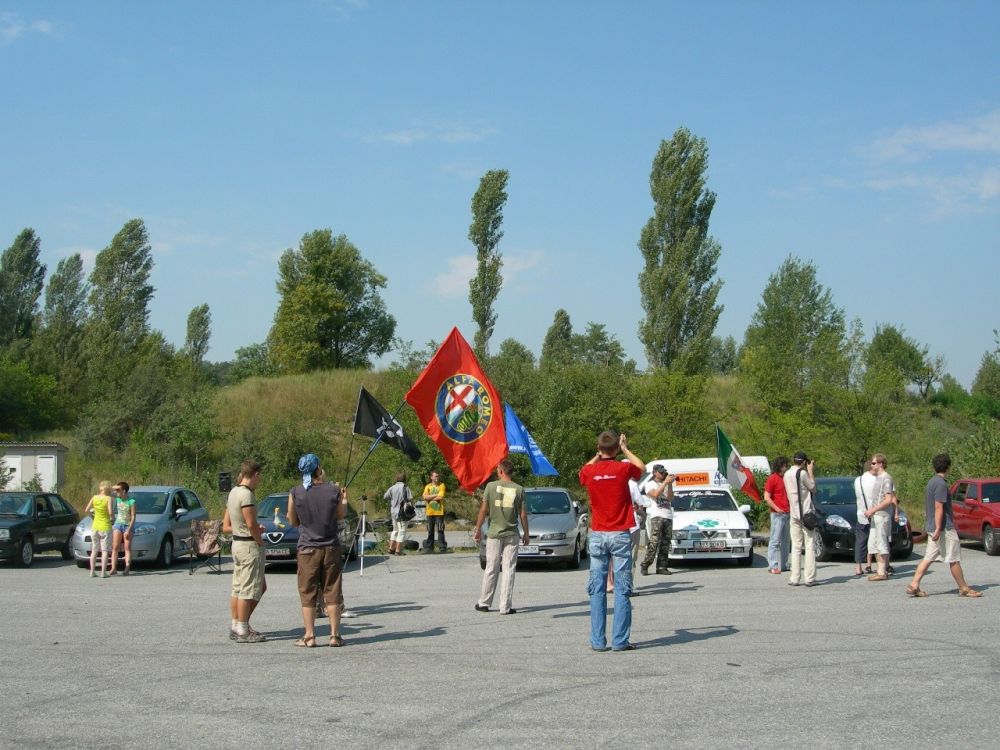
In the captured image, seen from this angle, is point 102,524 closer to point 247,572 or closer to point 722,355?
point 247,572

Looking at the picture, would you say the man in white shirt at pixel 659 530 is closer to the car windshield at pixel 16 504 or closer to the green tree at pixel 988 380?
the car windshield at pixel 16 504

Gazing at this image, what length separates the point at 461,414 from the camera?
53.7ft

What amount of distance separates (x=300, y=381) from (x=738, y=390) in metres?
22.9

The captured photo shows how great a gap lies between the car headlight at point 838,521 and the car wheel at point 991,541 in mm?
3861

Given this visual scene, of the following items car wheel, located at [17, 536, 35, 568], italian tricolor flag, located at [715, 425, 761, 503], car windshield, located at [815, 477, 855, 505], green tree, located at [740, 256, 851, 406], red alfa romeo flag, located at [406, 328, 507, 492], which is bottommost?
car wheel, located at [17, 536, 35, 568]

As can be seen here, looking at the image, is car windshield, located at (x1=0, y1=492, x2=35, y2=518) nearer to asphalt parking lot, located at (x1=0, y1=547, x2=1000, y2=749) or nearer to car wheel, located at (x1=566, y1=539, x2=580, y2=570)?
asphalt parking lot, located at (x1=0, y1=547, x2=1000, y2=749)

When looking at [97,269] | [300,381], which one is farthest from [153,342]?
[300,381]

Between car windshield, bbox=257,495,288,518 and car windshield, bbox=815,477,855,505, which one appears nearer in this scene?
car windshield, bbox=815,477,855,505

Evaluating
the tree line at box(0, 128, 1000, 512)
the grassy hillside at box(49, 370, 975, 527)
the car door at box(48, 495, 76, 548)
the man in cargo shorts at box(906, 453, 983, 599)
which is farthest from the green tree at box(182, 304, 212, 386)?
the man in cargo shorts at box(906, 453, 983, 599)

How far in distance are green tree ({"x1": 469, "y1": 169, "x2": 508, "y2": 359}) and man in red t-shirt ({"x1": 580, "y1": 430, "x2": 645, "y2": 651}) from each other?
35747 mm

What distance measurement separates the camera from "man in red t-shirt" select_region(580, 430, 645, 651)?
31.0 ft

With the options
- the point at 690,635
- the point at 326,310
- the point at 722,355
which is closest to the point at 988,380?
the point at 722,355

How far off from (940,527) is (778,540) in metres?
4.20

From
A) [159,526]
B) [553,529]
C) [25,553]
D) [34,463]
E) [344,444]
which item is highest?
[344,444]
